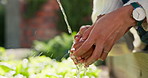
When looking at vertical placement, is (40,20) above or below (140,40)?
above

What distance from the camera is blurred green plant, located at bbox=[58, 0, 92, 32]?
1194cm

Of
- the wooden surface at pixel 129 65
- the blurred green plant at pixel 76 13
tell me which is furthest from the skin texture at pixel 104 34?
the blurred green plant at pixel 76 13

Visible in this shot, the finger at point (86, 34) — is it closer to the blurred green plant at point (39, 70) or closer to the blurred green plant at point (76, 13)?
the blurred green plant at point (39, 70)

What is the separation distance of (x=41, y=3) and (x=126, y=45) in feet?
27.5

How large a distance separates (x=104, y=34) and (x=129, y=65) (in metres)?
1.67

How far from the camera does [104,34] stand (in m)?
2.07

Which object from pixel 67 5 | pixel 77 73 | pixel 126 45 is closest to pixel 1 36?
pixel 67 5

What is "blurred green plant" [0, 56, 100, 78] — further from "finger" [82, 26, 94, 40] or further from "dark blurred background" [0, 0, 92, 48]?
"dark blurred background" [0, 0, 92, 48]

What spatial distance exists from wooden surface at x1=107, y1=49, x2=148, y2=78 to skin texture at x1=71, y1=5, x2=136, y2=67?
40 centimetres

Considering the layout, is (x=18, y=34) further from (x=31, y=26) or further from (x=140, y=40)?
(x=140, y=40)

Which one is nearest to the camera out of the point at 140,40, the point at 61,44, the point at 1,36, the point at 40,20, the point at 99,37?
the point at 99,37

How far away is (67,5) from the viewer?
11.9m

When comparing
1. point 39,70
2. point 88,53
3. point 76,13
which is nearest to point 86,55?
point 88,53

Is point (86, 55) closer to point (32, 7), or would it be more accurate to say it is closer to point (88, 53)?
point (88, 53)
